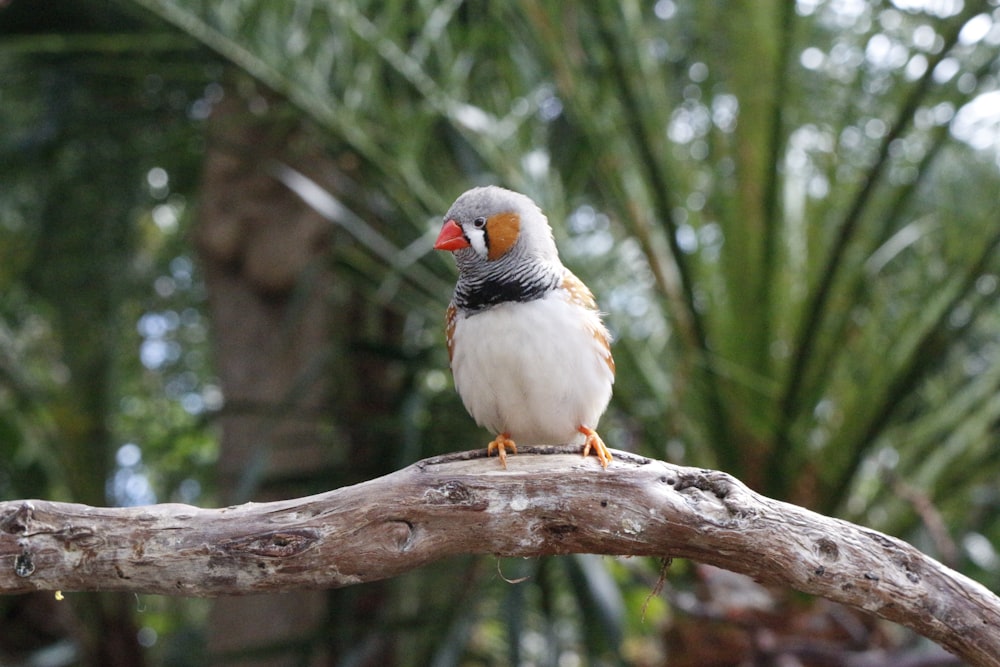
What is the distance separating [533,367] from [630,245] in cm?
158

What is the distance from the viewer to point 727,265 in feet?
11.7

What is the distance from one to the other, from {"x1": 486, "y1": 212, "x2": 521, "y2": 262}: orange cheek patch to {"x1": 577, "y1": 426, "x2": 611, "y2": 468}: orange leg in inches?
18.7

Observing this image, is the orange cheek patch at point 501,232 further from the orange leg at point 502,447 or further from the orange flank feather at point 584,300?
the orange leg at point 502,447

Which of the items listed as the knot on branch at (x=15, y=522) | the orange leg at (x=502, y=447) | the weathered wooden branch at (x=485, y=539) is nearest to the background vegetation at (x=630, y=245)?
the orange leg at (x=502, y=447)

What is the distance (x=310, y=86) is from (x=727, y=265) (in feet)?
5.08

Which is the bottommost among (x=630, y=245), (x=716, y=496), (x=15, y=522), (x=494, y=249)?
(x=716, y=496)

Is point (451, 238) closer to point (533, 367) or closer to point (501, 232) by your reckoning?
point (501, 232)

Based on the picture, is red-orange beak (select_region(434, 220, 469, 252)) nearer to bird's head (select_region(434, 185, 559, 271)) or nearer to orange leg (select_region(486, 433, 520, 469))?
bird's head (select_region(434, 185, 559, 271))

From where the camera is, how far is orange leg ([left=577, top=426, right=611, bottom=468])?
2.12 meters

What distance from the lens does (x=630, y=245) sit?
3.84 m

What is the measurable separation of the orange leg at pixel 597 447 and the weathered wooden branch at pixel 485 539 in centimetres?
9

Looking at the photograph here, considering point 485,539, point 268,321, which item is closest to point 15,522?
point 485,539

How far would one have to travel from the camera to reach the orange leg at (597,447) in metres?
2.12

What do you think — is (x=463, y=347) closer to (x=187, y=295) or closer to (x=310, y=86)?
(x=310, y=86)
